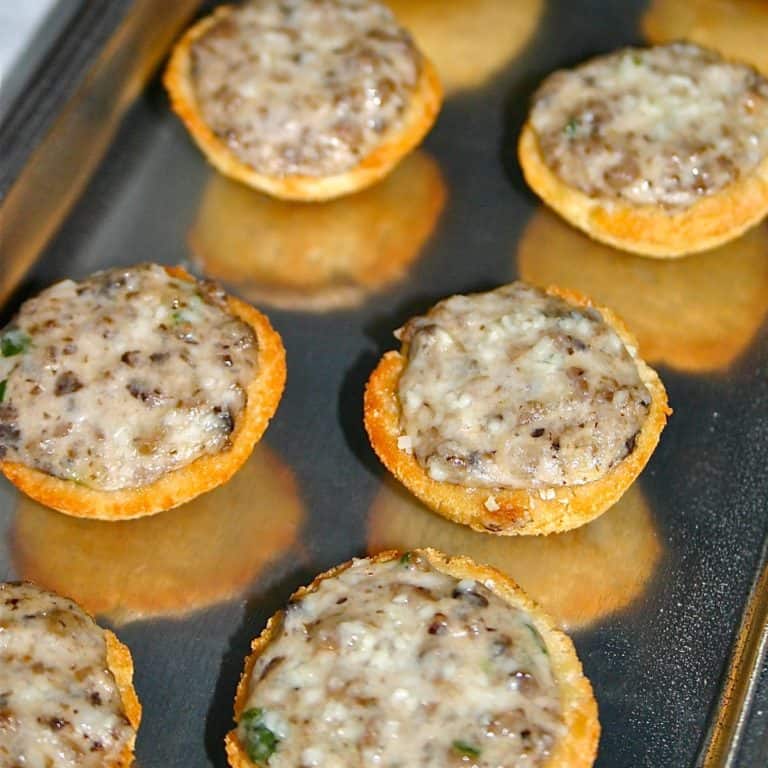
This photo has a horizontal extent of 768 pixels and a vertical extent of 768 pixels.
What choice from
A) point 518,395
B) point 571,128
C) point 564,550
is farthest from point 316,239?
point 564,550

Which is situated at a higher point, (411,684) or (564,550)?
(411,684)

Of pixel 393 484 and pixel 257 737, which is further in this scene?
pixel 393 484

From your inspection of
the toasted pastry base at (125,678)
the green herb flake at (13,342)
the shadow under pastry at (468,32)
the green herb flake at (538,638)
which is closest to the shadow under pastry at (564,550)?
the green herb flake at (538,638)

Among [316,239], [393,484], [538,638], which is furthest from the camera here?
[316,239]

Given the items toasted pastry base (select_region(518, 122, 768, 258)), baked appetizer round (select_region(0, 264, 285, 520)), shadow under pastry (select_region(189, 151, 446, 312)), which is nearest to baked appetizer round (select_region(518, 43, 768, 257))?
toasted pastry base (select_region(518, 122, 768, 258))

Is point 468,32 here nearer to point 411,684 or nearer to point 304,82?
point 304,82

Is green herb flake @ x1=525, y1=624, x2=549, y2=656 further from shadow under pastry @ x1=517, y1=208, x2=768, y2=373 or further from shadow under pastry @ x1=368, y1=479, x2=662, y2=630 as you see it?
shadow under pastry @ x1=517, y1=208, x2=768, y2=373

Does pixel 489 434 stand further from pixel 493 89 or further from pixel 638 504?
pixel 493 89
